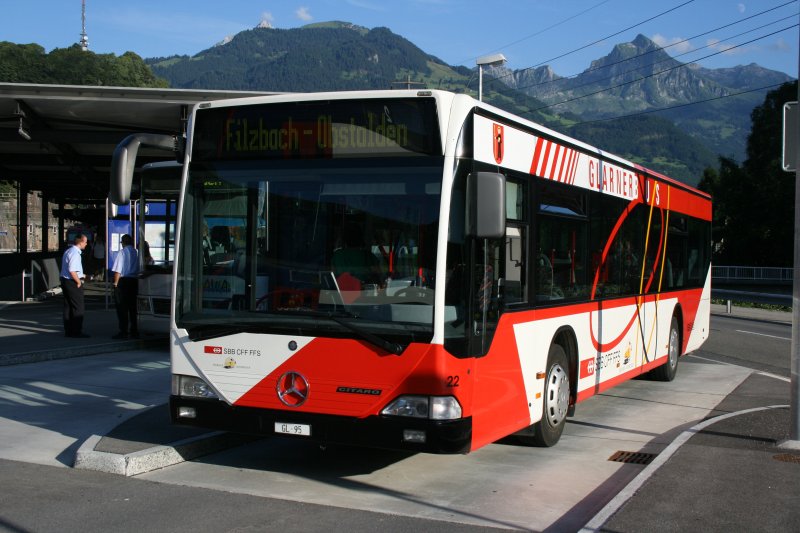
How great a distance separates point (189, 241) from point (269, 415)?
5.21ft

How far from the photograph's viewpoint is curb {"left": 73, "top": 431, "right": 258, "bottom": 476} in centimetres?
736

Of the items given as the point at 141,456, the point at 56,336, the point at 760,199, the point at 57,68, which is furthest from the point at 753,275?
the point at 57,68

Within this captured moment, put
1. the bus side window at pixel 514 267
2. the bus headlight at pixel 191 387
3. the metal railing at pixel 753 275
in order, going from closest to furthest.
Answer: the bus headlight at pixel 191 387, the bus side window at pixel 514 267, the metal railing at pixel 753 275

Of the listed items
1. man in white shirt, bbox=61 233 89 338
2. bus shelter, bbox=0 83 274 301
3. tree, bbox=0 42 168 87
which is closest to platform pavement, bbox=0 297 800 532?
bus shelter, bbox=0 83 274 301

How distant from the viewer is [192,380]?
734 cm

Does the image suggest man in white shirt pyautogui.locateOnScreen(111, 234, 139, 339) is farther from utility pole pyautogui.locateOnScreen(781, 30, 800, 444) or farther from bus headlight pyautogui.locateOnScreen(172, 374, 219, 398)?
utility pole pyautogui.locateOnScreen(781, 30, 800, 444)

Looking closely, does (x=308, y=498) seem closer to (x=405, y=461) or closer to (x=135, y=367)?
(x=405, y=461)

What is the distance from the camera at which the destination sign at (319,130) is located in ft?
22.3

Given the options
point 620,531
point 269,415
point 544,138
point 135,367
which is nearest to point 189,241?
point 269,415

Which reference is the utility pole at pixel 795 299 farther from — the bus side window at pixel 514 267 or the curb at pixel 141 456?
the curb at pixel 141 456

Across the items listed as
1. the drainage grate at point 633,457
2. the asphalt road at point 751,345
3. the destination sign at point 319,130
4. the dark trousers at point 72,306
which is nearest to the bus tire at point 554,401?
the drainage grate at point 633,457

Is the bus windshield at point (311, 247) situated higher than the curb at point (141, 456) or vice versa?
the bus windshield at point (311, 247)

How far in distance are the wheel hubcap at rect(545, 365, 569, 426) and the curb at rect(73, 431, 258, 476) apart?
10.4ft

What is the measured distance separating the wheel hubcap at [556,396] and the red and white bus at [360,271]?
0.32m
